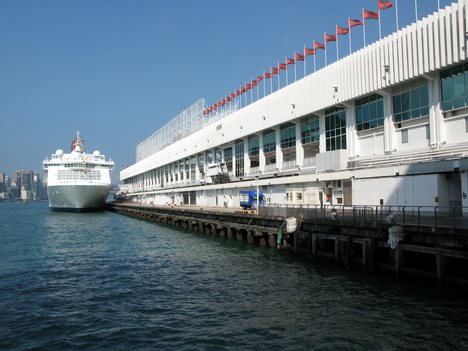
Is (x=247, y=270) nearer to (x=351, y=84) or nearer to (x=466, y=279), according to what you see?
(x=466, y=279)

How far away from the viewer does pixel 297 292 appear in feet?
64.8

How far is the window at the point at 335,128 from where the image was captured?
41562mm

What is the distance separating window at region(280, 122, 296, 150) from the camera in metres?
50.4

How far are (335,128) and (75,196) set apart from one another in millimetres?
67410

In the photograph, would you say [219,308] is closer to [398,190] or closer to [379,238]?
[379,238]

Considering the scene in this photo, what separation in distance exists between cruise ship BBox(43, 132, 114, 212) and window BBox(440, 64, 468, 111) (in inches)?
3071

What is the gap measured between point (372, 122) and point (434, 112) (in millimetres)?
6748

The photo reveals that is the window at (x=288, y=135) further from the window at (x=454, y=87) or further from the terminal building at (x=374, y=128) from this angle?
the window at (x=454, y=87)

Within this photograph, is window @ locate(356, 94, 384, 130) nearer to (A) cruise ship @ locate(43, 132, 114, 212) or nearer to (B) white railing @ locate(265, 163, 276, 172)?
(B) white railing @ locate(265, 163, 276, 172)

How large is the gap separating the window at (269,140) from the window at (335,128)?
39.1 ft

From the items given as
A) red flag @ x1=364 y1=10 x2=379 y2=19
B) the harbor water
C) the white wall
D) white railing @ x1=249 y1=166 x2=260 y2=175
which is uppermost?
red flag @ x1=364 y1=10 x2=379 y2=19

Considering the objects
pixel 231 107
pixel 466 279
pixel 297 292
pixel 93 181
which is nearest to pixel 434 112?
pixel 466 279

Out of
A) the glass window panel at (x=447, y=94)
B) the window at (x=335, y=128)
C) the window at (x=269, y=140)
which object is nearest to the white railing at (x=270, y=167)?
the window at (x=269, y=140)

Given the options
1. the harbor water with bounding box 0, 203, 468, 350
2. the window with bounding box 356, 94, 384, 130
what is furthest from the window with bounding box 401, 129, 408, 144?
the harbor water with bounding box 0, 203, 468, 350
